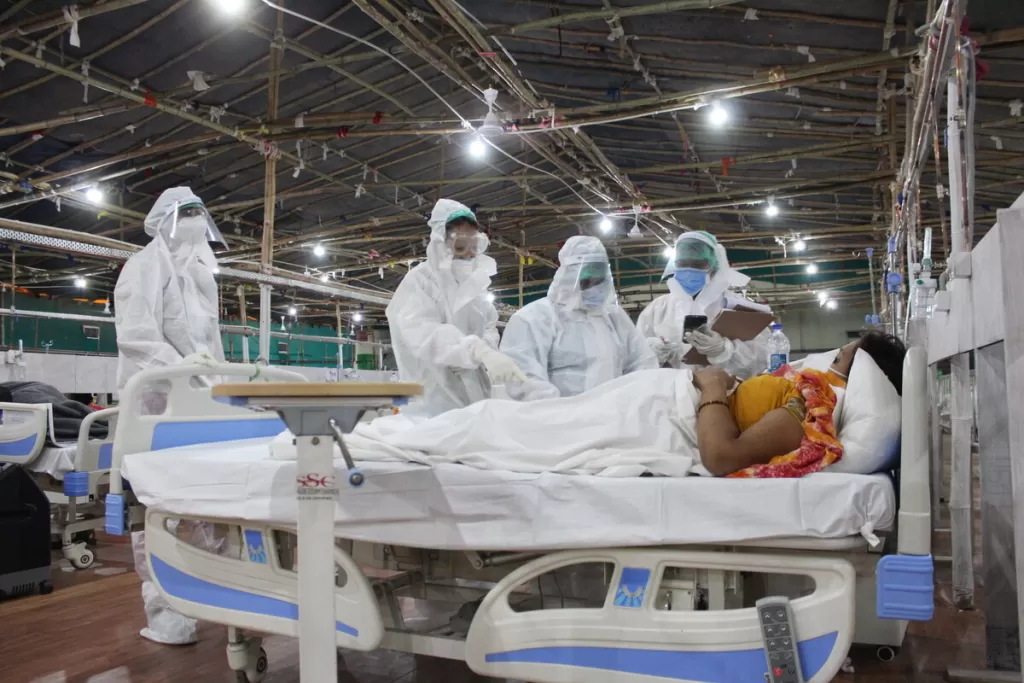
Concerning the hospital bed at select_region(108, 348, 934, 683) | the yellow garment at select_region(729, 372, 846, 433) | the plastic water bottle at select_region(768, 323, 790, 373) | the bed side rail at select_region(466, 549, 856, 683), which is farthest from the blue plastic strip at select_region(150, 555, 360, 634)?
the plastic water bottle at select_region(768, 323, 790, 373)

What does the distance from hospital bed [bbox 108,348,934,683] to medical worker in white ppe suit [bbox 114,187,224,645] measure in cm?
51

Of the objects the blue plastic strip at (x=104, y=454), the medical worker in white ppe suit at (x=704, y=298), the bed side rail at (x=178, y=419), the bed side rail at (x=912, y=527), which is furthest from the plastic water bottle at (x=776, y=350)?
the blue plastic strip at (x=104, y=454)

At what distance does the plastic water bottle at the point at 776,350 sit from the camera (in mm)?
4012

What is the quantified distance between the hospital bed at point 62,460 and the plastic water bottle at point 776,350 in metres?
3.47

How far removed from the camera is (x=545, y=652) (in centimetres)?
191

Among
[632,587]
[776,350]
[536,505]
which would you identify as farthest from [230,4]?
[632,587]

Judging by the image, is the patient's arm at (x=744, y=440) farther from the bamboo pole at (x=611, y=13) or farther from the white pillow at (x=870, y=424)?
the bamboo pole at (x=611, y=13)

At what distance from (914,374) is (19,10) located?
17.7ft

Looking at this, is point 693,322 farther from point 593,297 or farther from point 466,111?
point 466,111

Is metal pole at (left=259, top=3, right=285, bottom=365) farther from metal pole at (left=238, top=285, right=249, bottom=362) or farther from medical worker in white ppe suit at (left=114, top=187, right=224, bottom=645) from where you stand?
medical worker in white ppe suit at (left=114, top=187, right=224, bottom=645)

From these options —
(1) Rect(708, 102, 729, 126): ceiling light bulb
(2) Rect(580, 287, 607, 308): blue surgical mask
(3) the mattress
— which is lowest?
(3) the mattress

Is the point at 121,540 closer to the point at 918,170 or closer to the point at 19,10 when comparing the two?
the point at 19,10

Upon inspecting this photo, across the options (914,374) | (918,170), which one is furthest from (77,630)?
(918,170)

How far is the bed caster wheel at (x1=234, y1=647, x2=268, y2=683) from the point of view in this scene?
258 centimetres
